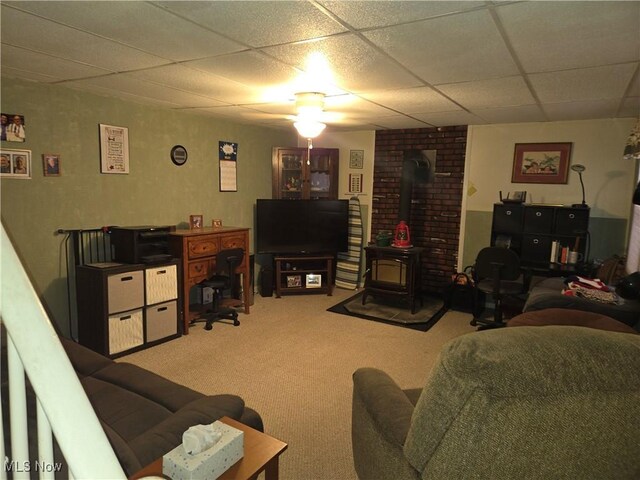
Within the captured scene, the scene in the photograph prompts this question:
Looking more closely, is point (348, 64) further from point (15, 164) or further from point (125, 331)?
point (125, 331)

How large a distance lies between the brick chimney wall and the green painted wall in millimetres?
2128

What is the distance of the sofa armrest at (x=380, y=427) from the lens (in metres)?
1.39

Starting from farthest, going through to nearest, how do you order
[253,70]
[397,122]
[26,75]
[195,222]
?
[397,122]
[195,222]
[26,75]
[253,70]

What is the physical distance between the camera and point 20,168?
3.12m

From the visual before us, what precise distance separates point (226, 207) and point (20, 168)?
2286mm

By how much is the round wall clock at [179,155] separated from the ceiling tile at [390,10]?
304 centimetres

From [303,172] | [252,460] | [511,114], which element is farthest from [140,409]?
[303,172]

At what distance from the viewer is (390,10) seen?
5.59 ft

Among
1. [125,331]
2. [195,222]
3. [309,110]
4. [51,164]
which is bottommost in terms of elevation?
[125,331]

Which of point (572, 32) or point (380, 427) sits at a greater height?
point (572, 32)

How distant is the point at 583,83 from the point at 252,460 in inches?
123

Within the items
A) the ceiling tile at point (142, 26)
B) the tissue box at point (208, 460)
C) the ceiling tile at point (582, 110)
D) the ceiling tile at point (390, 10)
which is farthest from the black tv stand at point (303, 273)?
the tissue box at point (208, 460)

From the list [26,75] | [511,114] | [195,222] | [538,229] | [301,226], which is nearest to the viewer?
[26,75]

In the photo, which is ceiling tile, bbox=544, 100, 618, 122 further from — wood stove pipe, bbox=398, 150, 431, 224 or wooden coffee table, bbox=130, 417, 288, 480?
wooden coffee table, bbox=130, 417, 288, 480
